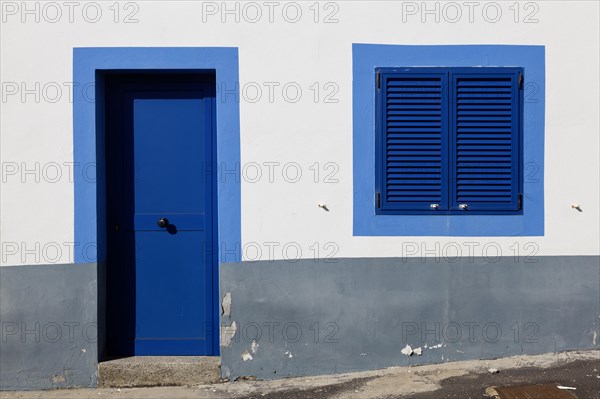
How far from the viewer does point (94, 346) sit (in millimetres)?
6152

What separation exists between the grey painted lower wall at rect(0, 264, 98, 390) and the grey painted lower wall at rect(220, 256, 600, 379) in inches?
42.3

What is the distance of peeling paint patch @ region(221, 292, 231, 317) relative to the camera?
6176 mm

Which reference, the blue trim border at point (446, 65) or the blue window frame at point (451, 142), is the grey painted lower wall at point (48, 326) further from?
→ the blue window frame at point (451, 142)

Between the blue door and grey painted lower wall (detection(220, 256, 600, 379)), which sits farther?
the blue door

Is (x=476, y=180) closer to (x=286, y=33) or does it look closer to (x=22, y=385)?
A: (x=286, y=33)

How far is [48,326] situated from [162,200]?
4.42 feet

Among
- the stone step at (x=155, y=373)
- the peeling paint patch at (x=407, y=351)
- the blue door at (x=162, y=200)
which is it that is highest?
the blue door at (x=162, y=200)

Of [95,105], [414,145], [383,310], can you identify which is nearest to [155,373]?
[383,310]

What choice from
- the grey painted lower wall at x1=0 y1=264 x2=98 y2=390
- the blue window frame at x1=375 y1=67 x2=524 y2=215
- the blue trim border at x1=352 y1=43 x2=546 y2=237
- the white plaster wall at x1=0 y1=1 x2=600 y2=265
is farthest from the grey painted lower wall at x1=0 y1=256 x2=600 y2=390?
the blue window frame at x1=375 y1=67 x2=524 y2=215

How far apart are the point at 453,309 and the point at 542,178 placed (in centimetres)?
128

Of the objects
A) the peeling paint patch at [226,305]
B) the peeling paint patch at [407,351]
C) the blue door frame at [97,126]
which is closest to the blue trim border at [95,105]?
the blue door frame at [97,126]

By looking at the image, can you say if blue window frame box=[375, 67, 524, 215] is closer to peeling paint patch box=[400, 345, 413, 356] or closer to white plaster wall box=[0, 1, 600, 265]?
white plaster wall box=[0, 1, 600, 265]

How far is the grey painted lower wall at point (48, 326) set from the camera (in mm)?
6117

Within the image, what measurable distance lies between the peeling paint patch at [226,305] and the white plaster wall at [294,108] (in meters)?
0.38
